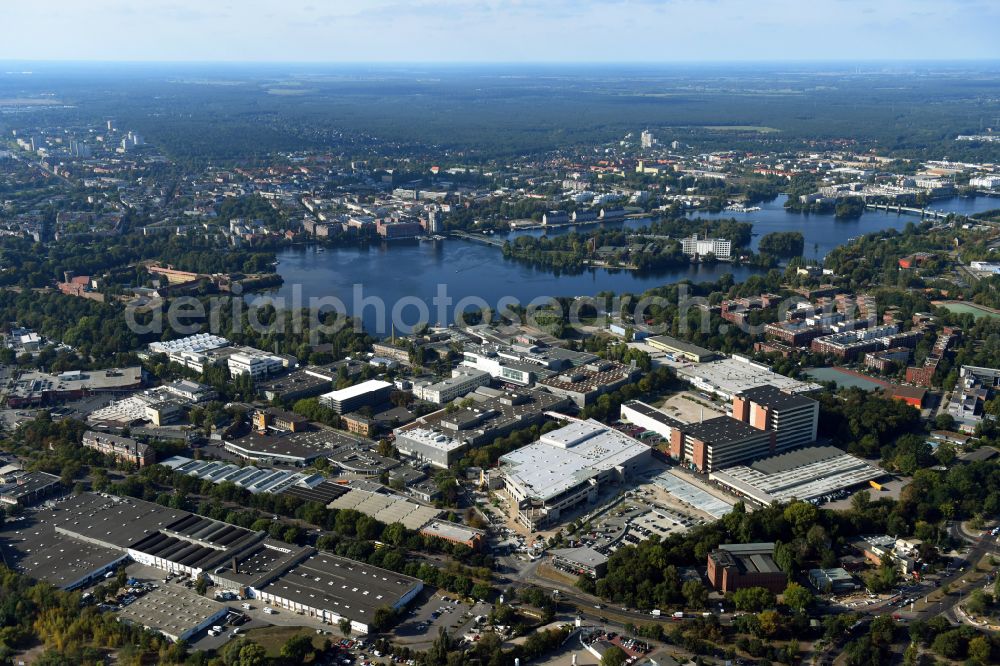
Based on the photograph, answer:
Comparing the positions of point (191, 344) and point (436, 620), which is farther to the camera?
point (191, 344)

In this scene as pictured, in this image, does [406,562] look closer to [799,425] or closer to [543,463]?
[543,463]

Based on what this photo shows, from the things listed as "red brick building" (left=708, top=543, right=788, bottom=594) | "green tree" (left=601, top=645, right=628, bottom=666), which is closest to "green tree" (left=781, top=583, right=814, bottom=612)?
"red brick building" (left=708, top=543, right=788, bottom=594)

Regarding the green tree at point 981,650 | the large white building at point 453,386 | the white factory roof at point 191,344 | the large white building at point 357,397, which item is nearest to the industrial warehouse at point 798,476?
the green tree at point 981,650

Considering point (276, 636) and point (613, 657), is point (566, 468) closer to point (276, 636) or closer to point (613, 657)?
point (613, 657)

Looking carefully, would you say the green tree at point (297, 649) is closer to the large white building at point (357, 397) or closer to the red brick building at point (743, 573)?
the red brick building at point (743, 573)

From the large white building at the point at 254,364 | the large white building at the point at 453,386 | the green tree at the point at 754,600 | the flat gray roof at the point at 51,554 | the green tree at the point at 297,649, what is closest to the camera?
the green tree at the point at 297,649

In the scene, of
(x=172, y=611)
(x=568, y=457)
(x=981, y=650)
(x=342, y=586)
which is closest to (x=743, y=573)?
(x=981, y=650)
